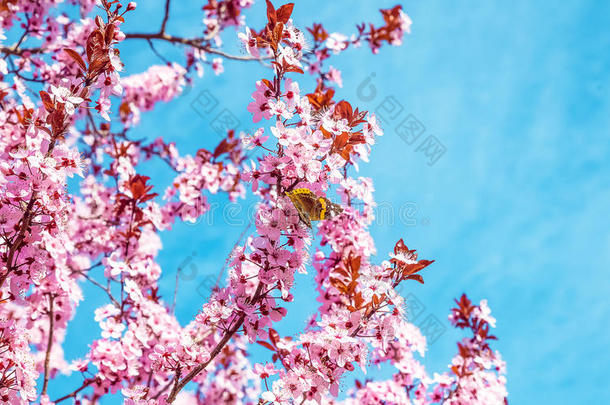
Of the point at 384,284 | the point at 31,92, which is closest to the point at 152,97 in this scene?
the point at 31,92

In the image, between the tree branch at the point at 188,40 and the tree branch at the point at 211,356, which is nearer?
the tree branch at the point at 211,356

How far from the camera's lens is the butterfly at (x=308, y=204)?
9.07 ft

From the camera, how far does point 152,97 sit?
8.70 metres

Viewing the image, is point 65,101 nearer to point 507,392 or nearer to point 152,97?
point 507,392

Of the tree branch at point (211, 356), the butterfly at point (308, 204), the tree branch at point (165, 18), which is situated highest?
the tree branch at point (165, 18)

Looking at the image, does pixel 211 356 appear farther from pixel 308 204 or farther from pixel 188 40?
pixel 188 40

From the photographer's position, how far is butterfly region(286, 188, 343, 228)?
9.07ft

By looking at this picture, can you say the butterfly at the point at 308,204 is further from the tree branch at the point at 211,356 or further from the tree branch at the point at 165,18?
the tree branch at the point at 165,18

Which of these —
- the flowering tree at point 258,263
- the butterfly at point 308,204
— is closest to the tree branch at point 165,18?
the flowering tree at point 258,263

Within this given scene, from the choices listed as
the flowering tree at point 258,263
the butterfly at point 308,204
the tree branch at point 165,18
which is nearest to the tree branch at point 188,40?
the tree branch at point 165,18

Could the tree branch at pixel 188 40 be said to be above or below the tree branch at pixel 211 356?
above

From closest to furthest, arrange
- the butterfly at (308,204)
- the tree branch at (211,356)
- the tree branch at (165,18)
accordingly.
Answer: the butterfly at (308,204)
the tree branch at (211,356)
the tree branch at (165,18)

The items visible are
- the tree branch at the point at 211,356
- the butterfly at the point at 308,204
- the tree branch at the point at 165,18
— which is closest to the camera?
the butterfly at the point at 308,204

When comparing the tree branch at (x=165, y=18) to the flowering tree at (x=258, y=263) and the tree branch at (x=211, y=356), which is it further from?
the tree branch at (x=211, y=356)
